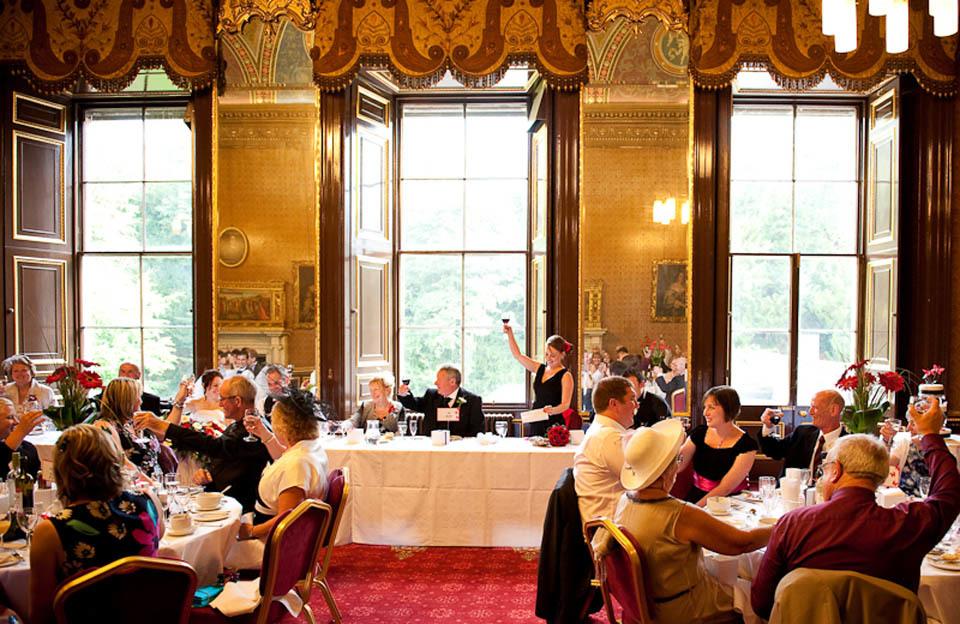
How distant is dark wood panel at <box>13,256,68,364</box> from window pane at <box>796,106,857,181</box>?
8.13 m

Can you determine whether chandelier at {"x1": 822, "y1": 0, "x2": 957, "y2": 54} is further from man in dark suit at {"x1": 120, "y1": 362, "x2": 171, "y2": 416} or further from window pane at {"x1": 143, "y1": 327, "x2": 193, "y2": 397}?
window pane at {"x1": 143, "y1": 327, "x2": 193, "y2": 397}

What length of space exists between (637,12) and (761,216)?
296 cm

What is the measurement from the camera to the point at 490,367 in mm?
9875

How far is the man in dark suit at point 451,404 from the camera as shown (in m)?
6.98

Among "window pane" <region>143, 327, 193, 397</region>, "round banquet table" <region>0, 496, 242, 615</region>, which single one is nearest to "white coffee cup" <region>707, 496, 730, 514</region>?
"round banquet table" <region>0, 496, 242, 615</region>

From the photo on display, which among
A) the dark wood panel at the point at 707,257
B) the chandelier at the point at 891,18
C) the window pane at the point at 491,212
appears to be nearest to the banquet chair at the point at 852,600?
the chandelier at the point at 891,18

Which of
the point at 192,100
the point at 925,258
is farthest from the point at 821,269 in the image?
the point at 192,100

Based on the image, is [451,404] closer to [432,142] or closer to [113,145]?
[432,142]

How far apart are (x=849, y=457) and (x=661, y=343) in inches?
213

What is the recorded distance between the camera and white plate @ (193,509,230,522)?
3.99m

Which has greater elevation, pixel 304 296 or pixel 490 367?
pixel 304 296

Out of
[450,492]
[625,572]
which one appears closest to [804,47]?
[450,492]

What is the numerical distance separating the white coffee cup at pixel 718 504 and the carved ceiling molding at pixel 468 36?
15.3 ft

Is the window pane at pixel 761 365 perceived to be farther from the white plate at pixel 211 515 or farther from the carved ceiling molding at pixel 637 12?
the white plate at pixel 211 515
